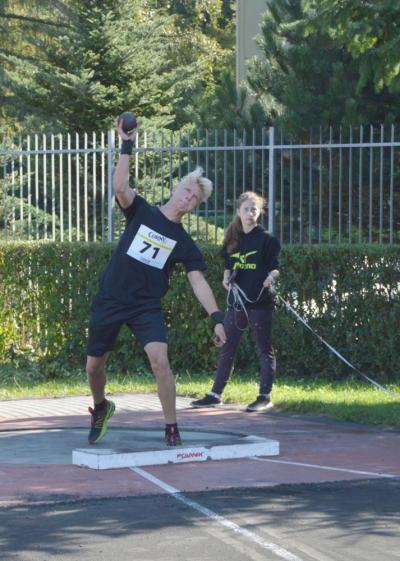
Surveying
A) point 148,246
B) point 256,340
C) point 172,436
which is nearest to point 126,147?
point 148,246

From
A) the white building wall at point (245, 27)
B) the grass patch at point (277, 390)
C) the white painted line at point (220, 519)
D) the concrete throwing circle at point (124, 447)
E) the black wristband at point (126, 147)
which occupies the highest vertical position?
the white building wall at point (245, 27)

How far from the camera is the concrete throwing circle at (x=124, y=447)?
7758 millimetres

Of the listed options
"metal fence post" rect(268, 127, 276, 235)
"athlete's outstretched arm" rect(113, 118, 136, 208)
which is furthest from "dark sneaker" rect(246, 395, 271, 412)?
"athlete's outstretched arm" rect(113, 118, 136, 208)

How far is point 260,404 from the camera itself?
10.5m

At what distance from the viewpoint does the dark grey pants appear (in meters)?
10.6

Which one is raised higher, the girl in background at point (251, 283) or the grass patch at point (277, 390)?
the girl in background at point (251, 283)

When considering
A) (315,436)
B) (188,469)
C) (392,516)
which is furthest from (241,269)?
(392,516)

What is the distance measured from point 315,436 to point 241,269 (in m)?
1.98

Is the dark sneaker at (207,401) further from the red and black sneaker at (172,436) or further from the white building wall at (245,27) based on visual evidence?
the white building wall at (245,27)

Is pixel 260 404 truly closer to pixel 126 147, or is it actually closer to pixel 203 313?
pixel 203 313

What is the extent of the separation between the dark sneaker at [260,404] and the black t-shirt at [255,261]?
84cm

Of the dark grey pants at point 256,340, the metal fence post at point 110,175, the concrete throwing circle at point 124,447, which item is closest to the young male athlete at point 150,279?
the concrete throwing circle at point 124,447

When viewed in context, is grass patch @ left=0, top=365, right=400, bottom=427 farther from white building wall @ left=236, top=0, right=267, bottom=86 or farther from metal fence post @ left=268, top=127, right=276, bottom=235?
white building wall @ left=236, top=0, right=267, bottom=86

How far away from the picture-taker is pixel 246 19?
29.7m
